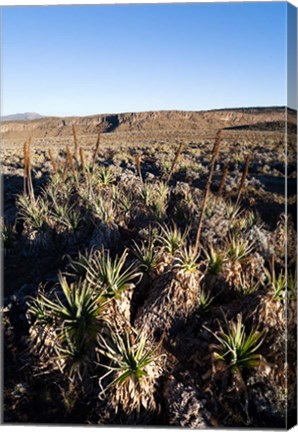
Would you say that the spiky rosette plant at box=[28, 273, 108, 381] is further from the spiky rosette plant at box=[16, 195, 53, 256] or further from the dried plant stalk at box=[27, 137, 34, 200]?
the dried plant stalk at box=[27, 137, 34, 200]

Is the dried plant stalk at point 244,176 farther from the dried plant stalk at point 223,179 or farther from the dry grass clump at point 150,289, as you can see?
the dried plant stalk at point 223,179

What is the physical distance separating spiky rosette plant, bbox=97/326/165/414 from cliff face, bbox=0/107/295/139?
5.25 feet

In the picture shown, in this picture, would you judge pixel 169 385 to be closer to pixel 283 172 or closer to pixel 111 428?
pixel 111 428

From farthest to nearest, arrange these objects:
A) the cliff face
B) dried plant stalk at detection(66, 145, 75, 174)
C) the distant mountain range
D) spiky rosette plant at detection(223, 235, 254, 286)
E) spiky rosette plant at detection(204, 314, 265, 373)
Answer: dried plant stalk at detection(66, 145, 75, 174), the distant mountain range, the cliff face, spiky rosette plant at detection(223, 235, 254, 286), spiky rosette plant at detection(204, 314, 265, 373)

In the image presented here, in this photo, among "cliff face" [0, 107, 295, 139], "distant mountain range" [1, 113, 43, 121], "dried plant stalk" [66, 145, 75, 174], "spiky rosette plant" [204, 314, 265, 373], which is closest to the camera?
"spiky rosette plant" [204, 314, 265, 373]

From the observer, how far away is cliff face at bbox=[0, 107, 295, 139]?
432 cm

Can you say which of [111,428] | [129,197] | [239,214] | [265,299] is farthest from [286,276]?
[111,428]

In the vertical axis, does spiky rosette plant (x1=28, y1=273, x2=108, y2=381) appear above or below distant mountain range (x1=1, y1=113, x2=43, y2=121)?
below

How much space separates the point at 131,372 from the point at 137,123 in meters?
1.91

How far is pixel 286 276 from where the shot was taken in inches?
157

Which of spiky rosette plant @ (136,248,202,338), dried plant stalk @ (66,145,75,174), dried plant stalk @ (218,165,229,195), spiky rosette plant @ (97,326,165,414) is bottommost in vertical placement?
spiky rosette plant @ (97,326,165,414)

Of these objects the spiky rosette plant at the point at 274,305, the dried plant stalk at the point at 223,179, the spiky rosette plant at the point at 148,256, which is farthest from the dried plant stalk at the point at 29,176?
the spiky rosette plant at the point at 274,305

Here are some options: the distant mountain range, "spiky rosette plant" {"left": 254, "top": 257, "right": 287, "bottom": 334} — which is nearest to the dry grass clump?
"spiky rosette plant" {"left": 254, "top": 257, "right": 287, "bottom": 334}

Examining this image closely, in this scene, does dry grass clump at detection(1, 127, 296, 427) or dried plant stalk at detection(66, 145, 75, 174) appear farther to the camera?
dried plant stalk at detection(66, 145, 75, 174)
